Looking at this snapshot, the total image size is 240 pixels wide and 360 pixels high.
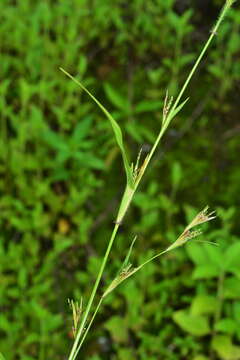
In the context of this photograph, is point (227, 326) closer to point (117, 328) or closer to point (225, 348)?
point (225, 348)

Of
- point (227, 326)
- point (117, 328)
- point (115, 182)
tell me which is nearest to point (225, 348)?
point (227, 326)

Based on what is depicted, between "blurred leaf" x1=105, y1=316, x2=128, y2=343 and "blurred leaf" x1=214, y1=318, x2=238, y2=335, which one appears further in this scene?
"blurred leaf" x1=105, y1=316, x2=128, y2=343

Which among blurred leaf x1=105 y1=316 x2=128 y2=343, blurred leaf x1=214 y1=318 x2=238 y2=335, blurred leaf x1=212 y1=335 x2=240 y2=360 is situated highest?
blurred leaf x1=214 y1=318 x2=238 y2=335

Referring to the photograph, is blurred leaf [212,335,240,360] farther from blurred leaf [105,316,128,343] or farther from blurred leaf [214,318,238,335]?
blurred leaf [105,316,128,343]

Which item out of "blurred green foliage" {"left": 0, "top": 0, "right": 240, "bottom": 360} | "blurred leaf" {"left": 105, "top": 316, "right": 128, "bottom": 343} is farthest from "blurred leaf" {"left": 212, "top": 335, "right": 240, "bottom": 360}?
"blurred leaf" {"left": 105, "top": 316, "right": 128, "bottom": 343}

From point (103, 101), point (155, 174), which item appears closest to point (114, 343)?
point (155, 174)

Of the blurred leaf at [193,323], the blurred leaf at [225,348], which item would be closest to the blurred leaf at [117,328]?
the blurred leaf at [193,323]

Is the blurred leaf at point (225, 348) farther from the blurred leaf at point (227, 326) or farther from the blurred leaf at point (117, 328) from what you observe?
the blurred leaf at point (117, 328)

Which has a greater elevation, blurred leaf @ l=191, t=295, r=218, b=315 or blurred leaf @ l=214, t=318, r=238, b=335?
blurred leaf @ l=214, t=318, r=238, b=335

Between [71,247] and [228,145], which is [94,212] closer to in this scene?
[71,247]
